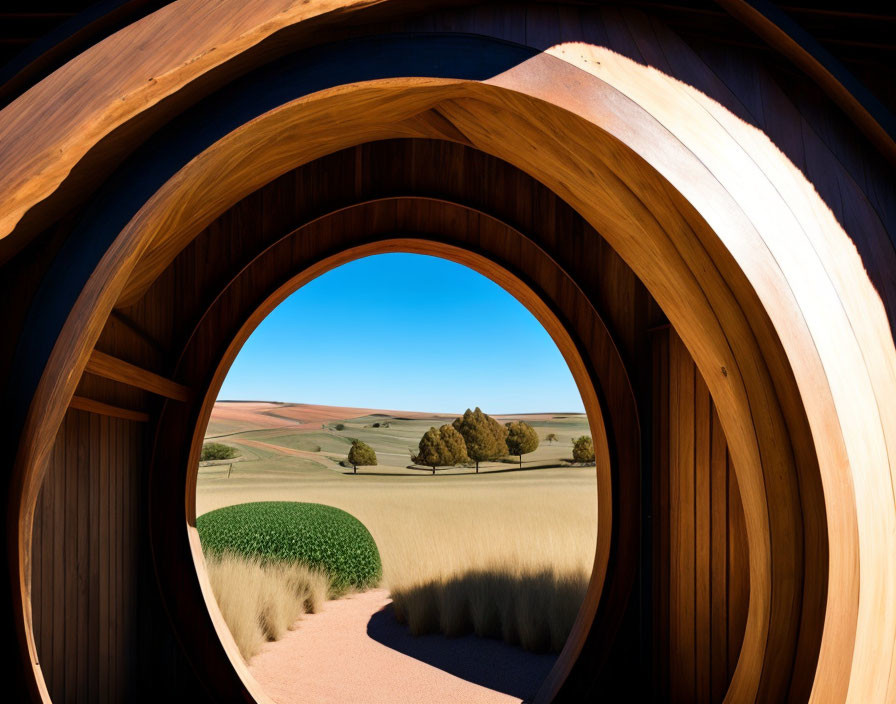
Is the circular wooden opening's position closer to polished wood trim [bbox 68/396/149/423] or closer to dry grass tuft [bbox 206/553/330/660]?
polished wood trim [bbox 68/396/149/423]

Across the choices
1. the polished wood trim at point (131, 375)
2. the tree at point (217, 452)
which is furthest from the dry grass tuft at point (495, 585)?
the tree at point (217, 452)

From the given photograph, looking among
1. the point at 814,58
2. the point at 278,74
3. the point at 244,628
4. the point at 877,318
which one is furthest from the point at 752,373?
the point at 244,628

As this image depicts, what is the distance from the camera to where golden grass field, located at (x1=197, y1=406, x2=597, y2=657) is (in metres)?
7.93

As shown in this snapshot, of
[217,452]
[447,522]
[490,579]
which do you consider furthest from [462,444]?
[217,452]

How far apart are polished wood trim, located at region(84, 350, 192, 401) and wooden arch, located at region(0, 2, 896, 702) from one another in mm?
1120

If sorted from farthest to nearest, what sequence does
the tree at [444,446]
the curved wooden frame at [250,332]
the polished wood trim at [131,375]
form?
the tree at [444,446], the curved wooden frame at [250,332], the polished wood trim at [131,375]

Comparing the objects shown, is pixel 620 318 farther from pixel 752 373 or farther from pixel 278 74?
pixel 278 74

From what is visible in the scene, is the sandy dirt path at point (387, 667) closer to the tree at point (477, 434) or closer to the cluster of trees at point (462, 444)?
the cluster of trees at point (462, 444)

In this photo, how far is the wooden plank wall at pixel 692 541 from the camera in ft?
11.7

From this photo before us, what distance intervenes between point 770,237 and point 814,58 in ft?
2.19

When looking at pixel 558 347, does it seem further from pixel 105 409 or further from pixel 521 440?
pixel 521 440

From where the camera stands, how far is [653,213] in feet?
7.51

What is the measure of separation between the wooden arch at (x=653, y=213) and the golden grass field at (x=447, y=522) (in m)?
5.89

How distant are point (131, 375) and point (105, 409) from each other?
0.67m
